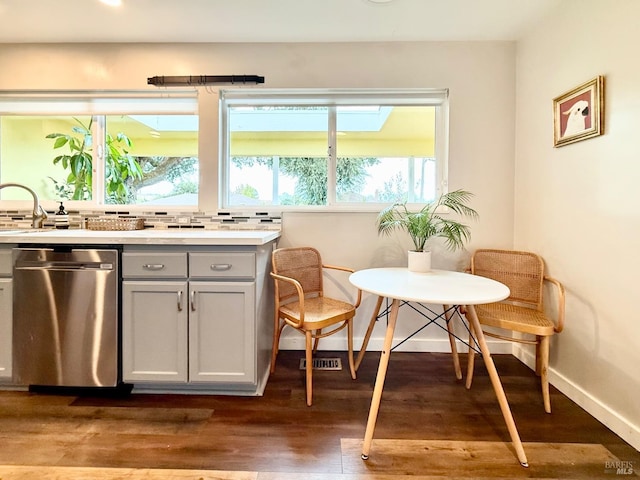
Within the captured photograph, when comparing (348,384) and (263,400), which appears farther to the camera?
(348,384)

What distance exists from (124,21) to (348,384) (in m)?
2.82

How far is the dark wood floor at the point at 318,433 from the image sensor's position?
4.06ft

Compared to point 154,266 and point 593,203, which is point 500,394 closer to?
point 593,203

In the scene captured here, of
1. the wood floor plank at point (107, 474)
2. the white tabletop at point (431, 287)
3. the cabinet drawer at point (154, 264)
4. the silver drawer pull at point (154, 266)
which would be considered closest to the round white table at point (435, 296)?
the white tabletop at point (431, 287)

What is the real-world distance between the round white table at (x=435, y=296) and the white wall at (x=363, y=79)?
70 centimetres

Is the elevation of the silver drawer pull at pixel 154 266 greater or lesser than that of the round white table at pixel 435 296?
greater

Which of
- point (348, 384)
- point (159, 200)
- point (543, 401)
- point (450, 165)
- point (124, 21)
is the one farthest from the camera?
point (159, 200)

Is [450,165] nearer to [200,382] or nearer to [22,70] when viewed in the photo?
[200,382]

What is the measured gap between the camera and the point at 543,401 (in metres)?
1.62

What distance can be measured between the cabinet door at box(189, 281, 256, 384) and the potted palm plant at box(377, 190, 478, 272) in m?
0.99

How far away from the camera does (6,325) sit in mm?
1672

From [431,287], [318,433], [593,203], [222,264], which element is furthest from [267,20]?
[318,433]

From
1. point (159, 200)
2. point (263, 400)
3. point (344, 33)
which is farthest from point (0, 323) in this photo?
point (344, 33)

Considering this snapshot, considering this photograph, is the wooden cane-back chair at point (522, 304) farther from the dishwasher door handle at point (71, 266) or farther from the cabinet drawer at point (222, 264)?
the dishwasher door handle at point (71, 266)
